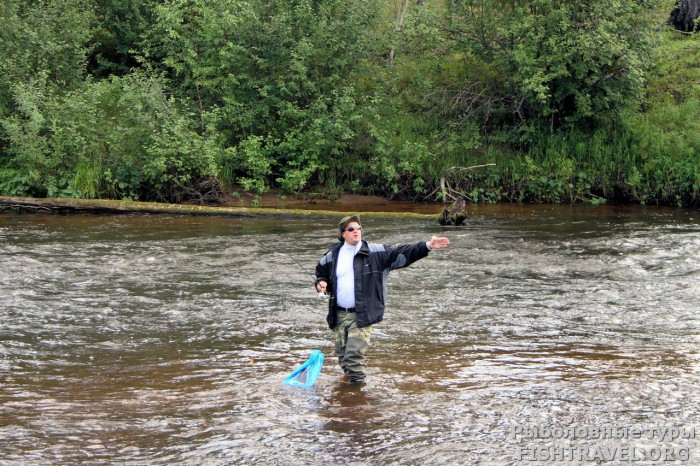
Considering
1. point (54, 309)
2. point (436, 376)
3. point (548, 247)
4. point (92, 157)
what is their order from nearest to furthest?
point (436, 376)
point (54, 309)
point (548, 247)
point (92, 157)

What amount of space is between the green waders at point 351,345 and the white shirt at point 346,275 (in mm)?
140

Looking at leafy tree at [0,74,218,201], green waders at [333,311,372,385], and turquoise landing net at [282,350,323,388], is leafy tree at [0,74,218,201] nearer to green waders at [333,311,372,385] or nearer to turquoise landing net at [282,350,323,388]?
turquoise landing net at [282,350,323,388]

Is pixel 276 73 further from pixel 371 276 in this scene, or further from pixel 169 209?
pixel 371 276

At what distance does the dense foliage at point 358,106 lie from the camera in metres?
20.7

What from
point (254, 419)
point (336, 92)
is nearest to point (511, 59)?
point (336, 92)

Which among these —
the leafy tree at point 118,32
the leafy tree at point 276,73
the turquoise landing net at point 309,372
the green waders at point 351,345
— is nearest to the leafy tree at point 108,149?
the leafy tree at point 276,73

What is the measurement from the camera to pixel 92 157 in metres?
21.1

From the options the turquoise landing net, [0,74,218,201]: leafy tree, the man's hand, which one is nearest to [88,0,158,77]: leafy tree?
[0,74,218,201]: leafy tree

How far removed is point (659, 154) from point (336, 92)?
336 inches

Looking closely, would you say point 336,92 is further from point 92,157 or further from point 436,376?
point 436,376

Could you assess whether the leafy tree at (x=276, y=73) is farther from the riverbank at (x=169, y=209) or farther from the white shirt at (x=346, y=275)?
the white shirt at (x=346, y=275)

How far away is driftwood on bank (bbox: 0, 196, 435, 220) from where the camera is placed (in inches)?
764

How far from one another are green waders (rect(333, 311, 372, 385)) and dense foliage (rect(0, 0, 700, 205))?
1283cm

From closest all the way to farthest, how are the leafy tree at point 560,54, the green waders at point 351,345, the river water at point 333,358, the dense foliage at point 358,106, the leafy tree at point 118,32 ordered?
the river water at point 333,358
the green waders at point 351,345
the leafy tree at point 560,54
the dense foliage at point 358,106
the leafy tree at point 118,32
